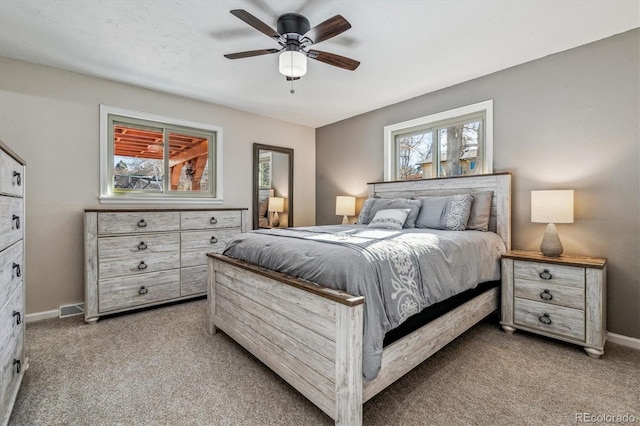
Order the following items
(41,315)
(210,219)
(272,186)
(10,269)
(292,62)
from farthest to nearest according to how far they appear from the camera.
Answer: (272,186) → (210,219) → (41,315) → (292,62) → (10,269)

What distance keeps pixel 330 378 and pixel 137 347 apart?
1689 mm

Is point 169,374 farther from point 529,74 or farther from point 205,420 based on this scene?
point 529,74

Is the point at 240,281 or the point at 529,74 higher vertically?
the point at 529,74

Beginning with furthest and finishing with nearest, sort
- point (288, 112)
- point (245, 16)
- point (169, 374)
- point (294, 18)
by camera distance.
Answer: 1. point (288, 112)
2. point (294, 18)
3. point (169, 374)
4. point (245, 16)

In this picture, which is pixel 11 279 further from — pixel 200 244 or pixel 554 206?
pixel 554 206

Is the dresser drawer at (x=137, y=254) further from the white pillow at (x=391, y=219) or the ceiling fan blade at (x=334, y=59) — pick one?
the ceiling fan blade at (x=334, y=59)

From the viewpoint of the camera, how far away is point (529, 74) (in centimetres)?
276

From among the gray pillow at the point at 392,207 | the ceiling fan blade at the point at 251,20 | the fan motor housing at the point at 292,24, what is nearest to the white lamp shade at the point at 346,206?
the gray pillow at the point at 392,207

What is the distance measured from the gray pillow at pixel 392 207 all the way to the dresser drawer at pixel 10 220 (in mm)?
2849

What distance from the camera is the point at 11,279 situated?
149 cm

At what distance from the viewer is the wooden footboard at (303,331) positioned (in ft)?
4.30

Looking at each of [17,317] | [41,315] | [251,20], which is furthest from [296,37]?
[41,315]

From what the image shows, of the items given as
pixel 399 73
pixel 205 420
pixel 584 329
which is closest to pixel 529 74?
pixel 399 73

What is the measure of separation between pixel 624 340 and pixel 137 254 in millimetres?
4283
